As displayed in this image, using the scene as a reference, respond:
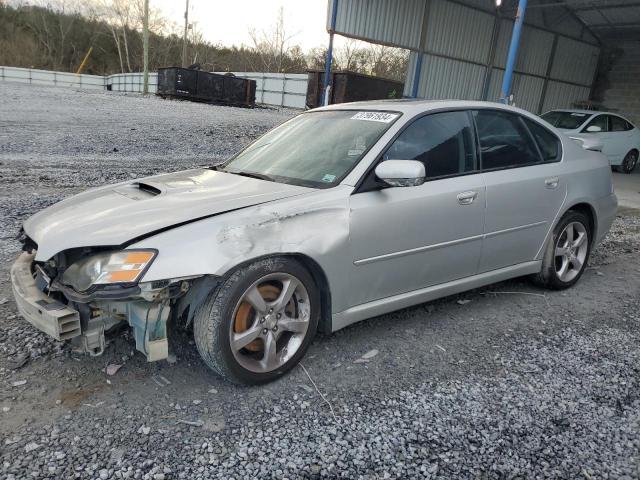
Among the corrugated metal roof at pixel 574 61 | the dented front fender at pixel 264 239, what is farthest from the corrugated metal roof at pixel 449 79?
the dented front fender at pixel 264 239

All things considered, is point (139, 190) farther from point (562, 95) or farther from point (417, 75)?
point (562, 95)

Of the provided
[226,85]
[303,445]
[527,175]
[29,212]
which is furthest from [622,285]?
[226,85]

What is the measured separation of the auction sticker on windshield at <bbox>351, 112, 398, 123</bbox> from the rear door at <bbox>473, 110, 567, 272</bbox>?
745mm

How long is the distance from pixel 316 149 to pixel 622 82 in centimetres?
2456

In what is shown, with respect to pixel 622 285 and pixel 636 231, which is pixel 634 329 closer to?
pixel 622 285

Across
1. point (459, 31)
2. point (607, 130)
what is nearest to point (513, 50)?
point (607, 130)

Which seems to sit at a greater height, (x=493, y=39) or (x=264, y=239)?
(x=493, y=39)

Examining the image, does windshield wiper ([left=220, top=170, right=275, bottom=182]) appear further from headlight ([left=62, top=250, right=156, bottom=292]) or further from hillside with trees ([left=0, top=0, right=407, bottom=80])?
hillside with trees ([left=0, top=0, right=407, bottom=80])

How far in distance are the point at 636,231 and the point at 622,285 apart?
9.50 ft

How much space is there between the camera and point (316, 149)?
3.29 m

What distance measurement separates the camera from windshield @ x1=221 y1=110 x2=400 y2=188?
10.0ft

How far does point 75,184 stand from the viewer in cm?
672

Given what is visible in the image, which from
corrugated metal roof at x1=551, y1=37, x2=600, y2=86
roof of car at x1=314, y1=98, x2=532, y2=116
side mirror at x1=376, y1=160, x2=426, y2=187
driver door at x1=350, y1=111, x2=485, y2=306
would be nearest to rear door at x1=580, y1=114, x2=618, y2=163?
corrugated metal roof at x1=551, y1=37, x2=600, y2=86

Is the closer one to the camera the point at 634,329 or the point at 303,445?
the point at 303,445
